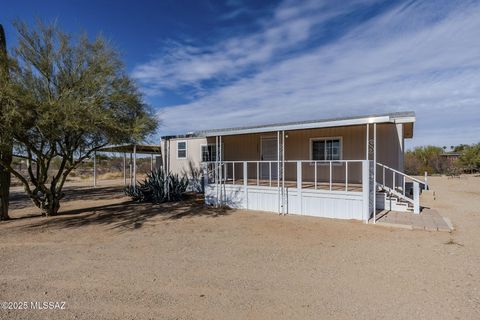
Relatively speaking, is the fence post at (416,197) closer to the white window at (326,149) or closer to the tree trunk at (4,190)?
the white window at (326,149)

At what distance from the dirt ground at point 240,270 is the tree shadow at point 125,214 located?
0.46 ft

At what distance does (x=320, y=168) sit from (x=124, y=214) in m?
7.38

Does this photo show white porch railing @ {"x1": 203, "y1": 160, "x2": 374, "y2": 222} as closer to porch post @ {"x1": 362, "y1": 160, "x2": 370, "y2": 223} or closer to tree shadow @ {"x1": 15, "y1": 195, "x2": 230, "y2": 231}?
porch post @ {"x1": 362, "y1": 160, "x2": 370, "y2": 223}

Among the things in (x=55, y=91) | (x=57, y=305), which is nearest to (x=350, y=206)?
(x=57, y=305)

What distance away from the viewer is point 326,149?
11.2 m

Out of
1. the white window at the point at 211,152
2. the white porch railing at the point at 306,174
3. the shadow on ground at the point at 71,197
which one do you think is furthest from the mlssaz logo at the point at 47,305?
the white window at the point at 211,152

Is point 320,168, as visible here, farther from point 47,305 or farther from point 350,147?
point 47,305

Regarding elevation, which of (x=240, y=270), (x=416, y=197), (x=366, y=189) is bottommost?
(x=240, y=270)

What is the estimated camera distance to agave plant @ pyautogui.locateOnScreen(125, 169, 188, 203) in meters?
11.9

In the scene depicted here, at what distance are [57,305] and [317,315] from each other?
2.96 metres

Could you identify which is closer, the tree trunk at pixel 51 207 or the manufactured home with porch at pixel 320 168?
the manufactured home with porch at pixel 320 168

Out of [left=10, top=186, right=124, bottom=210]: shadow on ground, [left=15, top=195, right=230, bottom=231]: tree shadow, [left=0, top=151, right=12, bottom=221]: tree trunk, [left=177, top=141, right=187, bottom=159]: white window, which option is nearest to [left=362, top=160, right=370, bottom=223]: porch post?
[left=15, top=195, right=230, bottom=231]: tree shadow

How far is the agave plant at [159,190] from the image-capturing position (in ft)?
38.9

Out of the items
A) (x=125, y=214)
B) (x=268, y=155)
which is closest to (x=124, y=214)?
(x=125, y=214)
